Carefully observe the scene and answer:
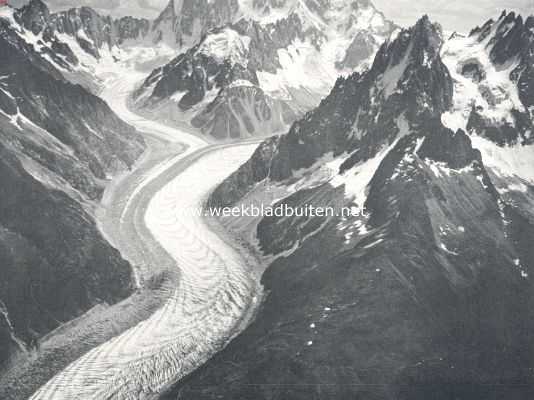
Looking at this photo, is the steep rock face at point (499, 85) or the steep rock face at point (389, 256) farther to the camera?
the steep rock face at point (499, 85)

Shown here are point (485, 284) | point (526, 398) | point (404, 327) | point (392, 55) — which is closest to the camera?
point (526, 398)

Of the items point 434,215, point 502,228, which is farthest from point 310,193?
point 502,228

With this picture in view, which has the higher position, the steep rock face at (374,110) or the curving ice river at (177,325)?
the steep rock face at (374,110)

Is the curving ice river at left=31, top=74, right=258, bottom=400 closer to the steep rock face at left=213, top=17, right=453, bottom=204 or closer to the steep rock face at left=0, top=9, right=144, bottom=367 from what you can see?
the steep rock face at left=0, top=9, right=144, bottom=367

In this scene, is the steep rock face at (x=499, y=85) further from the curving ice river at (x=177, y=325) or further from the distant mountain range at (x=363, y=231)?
the curving ice river at (x=177, y=325)

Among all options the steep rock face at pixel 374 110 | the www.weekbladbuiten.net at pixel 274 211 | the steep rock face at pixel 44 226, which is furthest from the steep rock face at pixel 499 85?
the steep rock face at pixel 44 226

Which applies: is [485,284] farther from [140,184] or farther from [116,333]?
[140,184]
